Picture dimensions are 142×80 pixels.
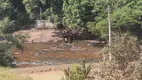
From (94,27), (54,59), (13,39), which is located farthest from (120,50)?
(94,27)

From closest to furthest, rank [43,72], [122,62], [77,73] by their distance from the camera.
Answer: [122,62] < [77,73] < [43,72]

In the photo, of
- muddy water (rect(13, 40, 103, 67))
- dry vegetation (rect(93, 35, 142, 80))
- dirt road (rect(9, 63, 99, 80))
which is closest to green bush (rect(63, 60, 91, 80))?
dry vegetation (rect(93, 35, 142, 80))

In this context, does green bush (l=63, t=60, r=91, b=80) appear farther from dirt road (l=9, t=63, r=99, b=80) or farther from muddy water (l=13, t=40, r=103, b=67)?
muddy water (l=13, t=40, r=103, b=67)

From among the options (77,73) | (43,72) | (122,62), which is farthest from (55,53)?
(122,62)

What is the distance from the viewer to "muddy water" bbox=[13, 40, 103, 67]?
37.2m

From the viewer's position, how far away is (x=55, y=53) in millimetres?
42906

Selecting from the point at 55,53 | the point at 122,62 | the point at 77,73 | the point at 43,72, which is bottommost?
the point at 55,53

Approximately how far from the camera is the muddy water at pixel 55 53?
3722 centimetres

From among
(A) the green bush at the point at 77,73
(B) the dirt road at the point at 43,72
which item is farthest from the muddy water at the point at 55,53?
(A) the green bush at the point at 77,73

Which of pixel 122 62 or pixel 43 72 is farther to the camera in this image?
pixel 43 72

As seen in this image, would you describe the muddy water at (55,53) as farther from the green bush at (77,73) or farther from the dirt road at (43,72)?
the green bush at (77,73)

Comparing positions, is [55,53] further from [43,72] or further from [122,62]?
[122,62]

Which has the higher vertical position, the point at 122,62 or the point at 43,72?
the point at 122,62

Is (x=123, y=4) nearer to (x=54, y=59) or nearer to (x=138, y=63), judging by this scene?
(x=54, y=59)
